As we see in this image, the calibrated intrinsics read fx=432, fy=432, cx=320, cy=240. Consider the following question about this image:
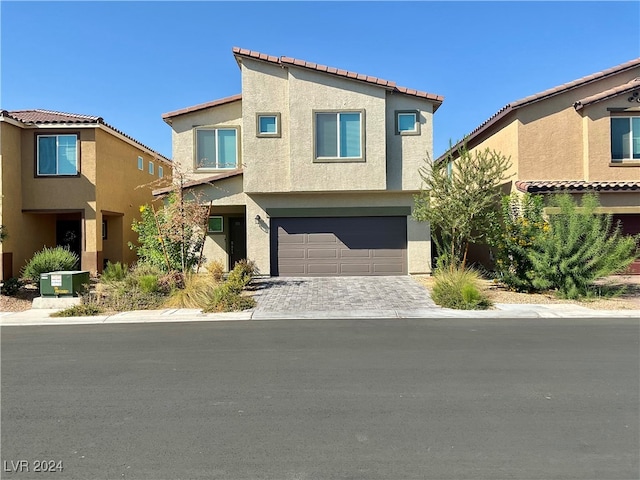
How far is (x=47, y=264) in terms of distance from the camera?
14.9 meters

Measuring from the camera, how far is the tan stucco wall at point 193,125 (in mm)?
Result: 17734

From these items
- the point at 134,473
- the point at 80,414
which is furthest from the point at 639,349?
the point at 80,414

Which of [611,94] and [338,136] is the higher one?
[611,94]

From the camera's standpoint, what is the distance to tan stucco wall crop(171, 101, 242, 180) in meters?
17.7

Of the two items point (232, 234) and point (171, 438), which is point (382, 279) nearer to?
point (232, 234)

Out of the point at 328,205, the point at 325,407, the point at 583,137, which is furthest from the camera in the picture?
the point at 328,205

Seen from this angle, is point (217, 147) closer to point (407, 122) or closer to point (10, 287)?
point (407, 122)

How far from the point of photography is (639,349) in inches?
285

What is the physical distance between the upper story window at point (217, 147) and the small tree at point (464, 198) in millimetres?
8139

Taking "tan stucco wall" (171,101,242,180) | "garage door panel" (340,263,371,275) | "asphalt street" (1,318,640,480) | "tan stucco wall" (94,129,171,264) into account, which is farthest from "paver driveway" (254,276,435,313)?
"tan stucco wall" (94,129,171,264)

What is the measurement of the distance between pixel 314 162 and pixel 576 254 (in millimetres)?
9036

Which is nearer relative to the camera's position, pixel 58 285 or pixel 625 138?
pixel 58 285

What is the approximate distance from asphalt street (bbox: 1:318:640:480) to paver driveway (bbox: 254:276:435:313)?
330 cm

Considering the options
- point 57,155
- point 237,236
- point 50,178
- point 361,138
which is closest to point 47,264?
point 50,178
